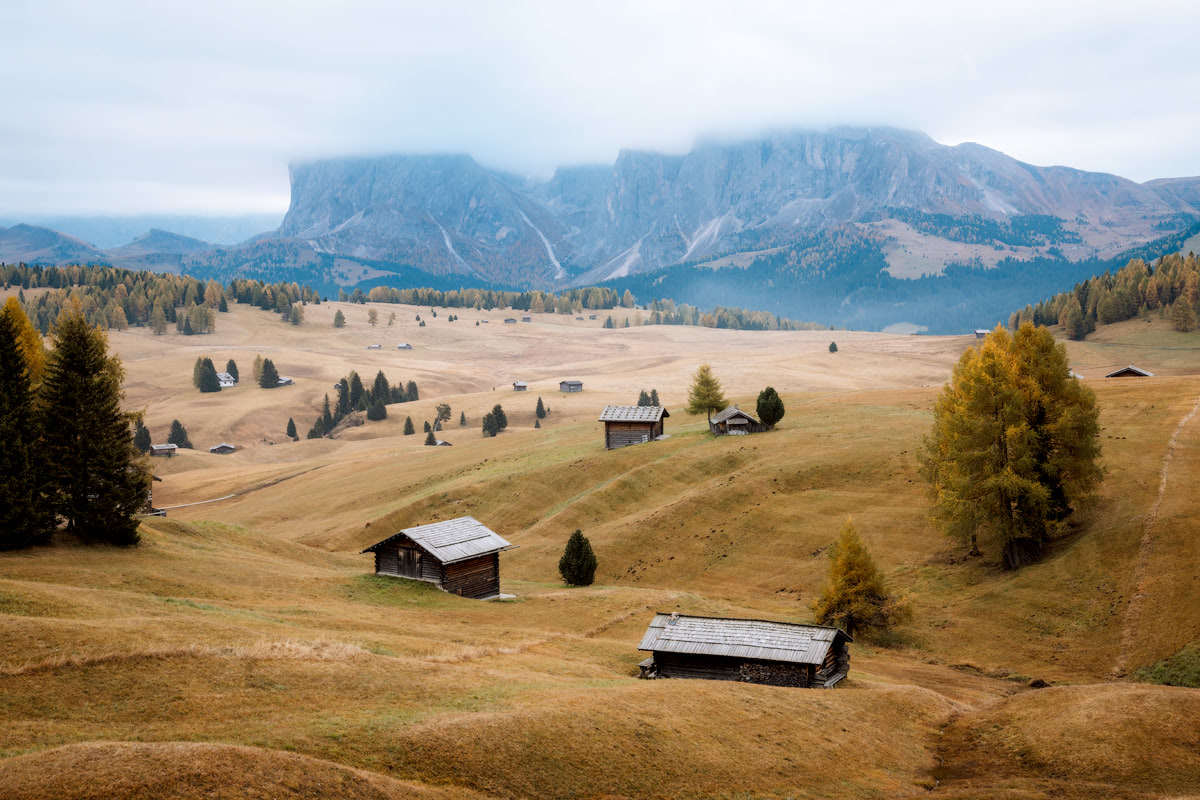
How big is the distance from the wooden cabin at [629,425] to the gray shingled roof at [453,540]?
3580cm

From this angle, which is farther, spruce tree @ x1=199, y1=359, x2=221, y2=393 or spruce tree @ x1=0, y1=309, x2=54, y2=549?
spruce tree @ x1=199, y1=359, x2=221, y2=393

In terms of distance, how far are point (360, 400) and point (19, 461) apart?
5268 inches

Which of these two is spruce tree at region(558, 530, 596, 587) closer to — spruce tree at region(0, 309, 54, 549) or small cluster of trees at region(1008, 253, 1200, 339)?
spruce tree at region(0, 309, 54, 549)

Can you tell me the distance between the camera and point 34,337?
2400 inches

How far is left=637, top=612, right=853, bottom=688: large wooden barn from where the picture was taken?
33.6 m

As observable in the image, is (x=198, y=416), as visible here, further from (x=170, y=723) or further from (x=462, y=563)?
(x=170, y=723)

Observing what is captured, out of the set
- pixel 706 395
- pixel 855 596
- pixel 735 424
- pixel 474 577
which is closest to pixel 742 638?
pixel 855 596

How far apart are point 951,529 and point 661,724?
31762mm

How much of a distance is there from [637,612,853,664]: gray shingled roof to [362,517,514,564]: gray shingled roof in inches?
582

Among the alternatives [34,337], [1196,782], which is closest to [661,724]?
[1196,782]

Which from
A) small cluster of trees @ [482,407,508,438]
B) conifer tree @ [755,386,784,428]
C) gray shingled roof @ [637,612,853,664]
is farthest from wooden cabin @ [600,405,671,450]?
gray shingled roof @ [637,612,853,664]

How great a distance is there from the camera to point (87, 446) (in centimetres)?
4069

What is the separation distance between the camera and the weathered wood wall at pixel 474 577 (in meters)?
46.6

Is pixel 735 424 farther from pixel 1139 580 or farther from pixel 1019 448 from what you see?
pixel 1139 580
